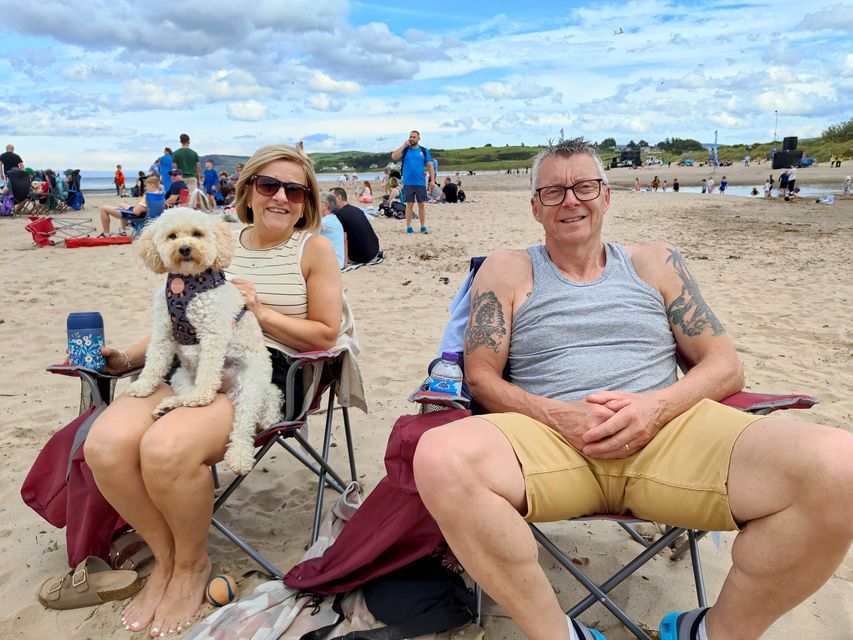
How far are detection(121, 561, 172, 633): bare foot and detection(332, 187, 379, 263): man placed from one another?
5.67 metres

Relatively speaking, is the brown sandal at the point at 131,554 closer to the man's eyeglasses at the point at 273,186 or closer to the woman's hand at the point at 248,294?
the woman's hand at the point at 248,294

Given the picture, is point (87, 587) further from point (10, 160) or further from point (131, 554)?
point (10, 160)

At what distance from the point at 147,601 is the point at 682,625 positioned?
75.1 inches

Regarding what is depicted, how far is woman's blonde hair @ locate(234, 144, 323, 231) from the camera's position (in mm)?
2816

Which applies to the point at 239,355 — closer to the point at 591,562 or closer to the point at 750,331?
the point at 591,562

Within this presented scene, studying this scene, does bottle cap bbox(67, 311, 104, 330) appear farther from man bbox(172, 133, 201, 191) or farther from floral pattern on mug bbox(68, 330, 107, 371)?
man bbox(172, 133, 201, 191)

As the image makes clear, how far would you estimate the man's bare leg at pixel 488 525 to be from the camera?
→ 1.80 meters

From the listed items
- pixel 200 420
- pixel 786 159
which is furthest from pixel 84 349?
pixel 786 159

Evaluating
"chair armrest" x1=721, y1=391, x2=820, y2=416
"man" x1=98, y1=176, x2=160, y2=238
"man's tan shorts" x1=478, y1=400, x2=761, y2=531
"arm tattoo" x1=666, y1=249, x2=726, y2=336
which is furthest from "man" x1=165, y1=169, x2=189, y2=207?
"chair armrest" x1=721, y1=391, x2=820, y2=416

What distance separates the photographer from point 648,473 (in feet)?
6.49

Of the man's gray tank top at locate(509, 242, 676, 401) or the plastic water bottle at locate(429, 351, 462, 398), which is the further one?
the man's gray tank top at locate(509, 242, 676, 401)

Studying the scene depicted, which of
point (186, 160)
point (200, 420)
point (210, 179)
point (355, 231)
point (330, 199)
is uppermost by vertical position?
point (186, 160)

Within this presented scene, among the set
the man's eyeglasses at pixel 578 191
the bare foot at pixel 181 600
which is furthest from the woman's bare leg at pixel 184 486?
the man's eyeglasses at pixel 578 191

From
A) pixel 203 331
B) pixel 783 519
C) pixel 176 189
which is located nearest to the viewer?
pixel 783 519
